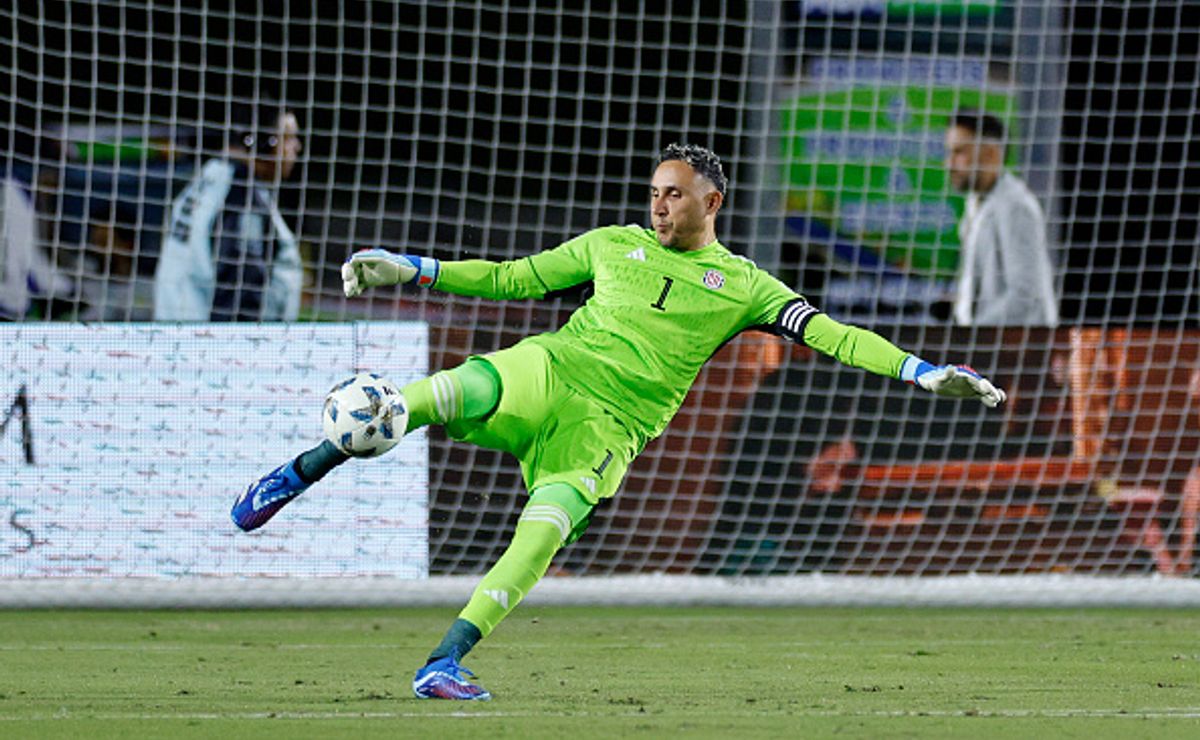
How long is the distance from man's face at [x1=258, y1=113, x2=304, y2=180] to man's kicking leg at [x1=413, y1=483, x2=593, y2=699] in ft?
17.8

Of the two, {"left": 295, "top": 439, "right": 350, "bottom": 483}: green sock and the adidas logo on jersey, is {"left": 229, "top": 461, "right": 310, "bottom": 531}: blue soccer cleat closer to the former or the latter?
{"left": 295, "top": 439, "right": 350, "bottom": 483}: green sock

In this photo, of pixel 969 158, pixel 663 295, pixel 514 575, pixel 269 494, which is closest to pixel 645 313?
pixel 663 295

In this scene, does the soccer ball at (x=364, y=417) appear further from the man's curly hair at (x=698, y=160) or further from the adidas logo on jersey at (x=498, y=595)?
the man's curly hair at (x=698, y=160)

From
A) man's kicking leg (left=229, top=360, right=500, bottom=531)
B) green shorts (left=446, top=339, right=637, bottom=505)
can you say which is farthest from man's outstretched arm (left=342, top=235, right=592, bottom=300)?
man's kicking leg (left=229, top=360, right=500, bottom=531)

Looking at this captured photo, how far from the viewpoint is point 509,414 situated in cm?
721

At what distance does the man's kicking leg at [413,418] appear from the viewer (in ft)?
22.9

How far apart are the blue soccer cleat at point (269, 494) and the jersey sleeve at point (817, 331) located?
5.57 ft

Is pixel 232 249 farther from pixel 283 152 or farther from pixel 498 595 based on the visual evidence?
pixel 498 595

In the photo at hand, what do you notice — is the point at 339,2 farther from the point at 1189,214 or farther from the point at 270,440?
the point at 1189,214

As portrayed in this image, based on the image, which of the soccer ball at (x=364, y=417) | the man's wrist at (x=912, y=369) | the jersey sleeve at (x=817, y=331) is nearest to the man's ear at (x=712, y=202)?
the jersey sleeve at (x=817, y=331)

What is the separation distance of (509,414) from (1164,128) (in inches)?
288

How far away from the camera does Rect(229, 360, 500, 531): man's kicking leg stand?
6.97m

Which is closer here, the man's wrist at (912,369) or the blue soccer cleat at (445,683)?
the blue soccer cleat at (445,683)

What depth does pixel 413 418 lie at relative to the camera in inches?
275
